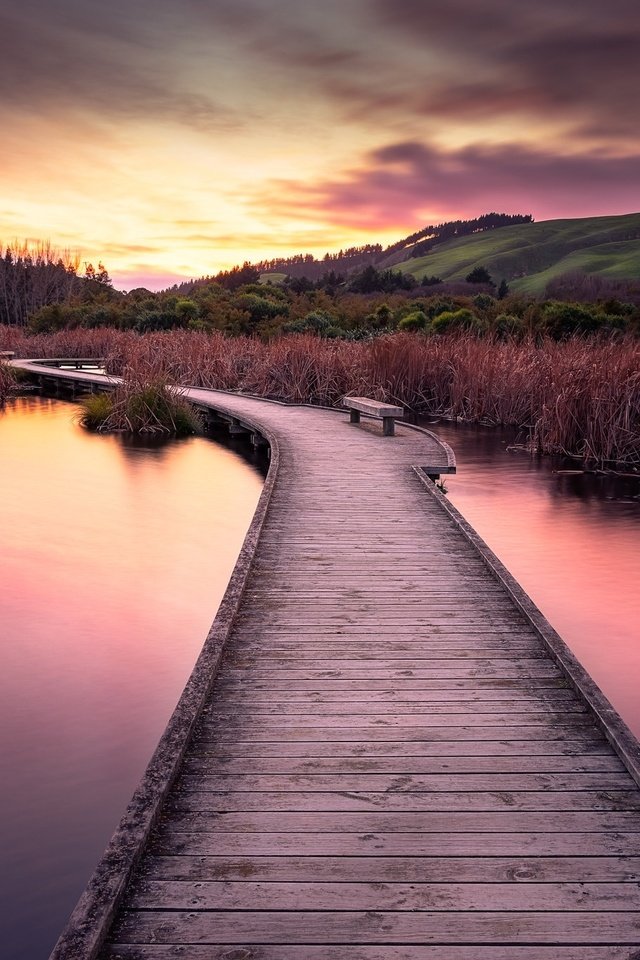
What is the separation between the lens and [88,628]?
6.77m

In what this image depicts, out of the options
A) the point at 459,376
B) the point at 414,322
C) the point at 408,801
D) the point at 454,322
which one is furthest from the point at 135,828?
the point at 414,322

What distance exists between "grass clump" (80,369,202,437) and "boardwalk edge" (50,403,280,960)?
38.1 feet

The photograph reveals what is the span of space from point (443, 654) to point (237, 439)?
12.6m

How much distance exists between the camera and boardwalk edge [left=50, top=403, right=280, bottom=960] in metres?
2.16

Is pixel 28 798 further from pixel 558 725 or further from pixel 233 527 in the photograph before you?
pixel 233 527

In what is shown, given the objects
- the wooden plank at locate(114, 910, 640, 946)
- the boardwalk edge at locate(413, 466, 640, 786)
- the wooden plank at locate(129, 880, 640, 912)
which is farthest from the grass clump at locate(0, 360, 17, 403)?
the wooden plank at locate(114, 910, 640, 946)

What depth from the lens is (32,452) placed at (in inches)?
592

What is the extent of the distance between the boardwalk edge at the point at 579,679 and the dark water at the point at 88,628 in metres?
2.28

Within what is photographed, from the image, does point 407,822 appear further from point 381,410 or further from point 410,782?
point 381,410

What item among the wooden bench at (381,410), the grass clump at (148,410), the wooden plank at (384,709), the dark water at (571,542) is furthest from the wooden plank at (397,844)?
the grass clump at (148,410)

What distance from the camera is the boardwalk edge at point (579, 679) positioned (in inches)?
124

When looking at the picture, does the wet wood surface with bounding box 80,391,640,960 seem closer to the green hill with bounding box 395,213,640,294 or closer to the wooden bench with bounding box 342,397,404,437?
the wooden bench with bounding box 342,397,404,437

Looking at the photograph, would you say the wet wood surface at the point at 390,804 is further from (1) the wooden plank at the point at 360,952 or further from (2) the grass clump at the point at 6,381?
(2) the grass clump at the point at 6,381

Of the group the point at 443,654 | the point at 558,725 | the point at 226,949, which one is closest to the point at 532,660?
the point at 443,654
